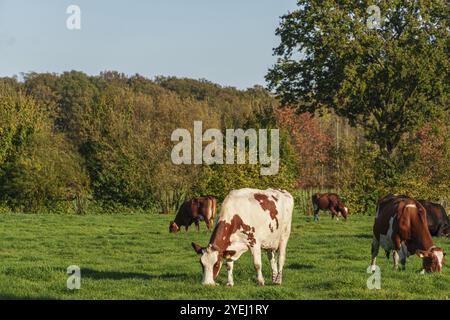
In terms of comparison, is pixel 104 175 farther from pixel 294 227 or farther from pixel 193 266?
pixel 193 266

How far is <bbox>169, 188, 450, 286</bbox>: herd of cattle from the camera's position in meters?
15.0

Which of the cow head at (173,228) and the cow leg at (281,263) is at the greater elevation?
the cow leg at (281,263)

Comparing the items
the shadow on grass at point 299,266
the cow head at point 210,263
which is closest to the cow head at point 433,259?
the shadow on grass at point 299,266

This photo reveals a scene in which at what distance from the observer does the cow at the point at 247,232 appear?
1468 cm

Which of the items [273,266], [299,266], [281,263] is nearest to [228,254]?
[273,266]

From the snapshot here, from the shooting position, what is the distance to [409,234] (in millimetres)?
17141

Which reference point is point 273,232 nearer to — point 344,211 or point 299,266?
point 299,266

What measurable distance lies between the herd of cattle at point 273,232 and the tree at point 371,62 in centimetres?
2740

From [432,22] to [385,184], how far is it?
10736 millimetres

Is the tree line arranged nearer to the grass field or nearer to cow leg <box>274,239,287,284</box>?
the grass field

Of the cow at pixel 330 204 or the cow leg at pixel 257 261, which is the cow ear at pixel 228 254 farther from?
the cow at pixel 330 204

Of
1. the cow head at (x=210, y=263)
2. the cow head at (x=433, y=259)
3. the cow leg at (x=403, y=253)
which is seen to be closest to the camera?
the cow head at (x=210, y=263)

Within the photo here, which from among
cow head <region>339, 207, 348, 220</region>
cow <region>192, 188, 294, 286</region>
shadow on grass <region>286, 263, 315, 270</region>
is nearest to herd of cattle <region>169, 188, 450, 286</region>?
cow <region>192, 188, 294, 286</region>

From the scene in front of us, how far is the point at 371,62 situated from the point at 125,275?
32.2m
